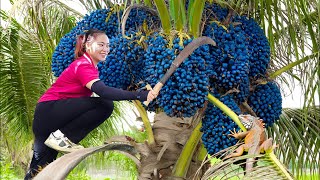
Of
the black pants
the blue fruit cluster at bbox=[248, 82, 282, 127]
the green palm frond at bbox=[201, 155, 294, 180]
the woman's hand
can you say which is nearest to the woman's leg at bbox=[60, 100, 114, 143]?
the black pants

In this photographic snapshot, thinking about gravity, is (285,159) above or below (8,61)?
below

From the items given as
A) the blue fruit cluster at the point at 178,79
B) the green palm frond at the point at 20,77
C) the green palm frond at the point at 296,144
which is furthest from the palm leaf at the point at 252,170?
the green palm frond at the point at 20,77

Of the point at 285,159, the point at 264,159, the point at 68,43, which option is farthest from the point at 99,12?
the point at 285,159

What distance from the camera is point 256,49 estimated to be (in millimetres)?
2791

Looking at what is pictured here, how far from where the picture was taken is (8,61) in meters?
5.45

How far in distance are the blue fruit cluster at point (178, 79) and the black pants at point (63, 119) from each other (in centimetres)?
43

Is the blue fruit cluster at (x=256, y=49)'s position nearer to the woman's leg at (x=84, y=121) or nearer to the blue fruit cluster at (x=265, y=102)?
the blue fruit cluster at (x=265, y=102)

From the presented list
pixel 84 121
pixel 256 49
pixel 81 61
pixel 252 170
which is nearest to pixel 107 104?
pixel 84 121

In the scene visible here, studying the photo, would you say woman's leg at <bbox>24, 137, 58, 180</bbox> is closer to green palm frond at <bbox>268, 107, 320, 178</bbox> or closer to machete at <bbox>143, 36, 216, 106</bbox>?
machete at <bbox>143, 36, 216, 106</bbox>

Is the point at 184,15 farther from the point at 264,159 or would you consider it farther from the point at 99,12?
the point at 264,159

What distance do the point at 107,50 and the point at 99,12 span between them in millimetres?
333

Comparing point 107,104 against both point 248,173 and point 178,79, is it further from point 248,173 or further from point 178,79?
point 248,173

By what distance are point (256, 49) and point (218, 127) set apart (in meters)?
0.48

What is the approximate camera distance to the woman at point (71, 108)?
272 cm
